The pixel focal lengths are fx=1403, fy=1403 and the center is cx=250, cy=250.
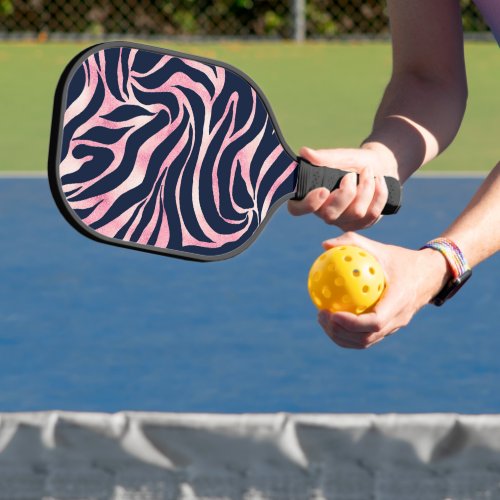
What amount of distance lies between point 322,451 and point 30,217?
13.9 feet

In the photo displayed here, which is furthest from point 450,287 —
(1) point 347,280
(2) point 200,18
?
(2) point 200,18

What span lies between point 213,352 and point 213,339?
145 millimetres

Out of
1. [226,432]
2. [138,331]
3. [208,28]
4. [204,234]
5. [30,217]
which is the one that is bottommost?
[208,28]

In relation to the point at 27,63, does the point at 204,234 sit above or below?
above

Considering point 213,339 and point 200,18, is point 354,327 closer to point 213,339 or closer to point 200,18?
point 213,339

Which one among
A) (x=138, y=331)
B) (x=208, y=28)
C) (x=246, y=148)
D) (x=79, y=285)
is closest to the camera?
(x=246, y=148)

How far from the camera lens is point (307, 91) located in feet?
32.9

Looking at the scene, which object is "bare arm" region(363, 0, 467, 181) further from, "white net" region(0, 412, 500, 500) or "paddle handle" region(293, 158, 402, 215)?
"white net" region(0, 412, 500, 500)

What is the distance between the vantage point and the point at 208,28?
521 inches

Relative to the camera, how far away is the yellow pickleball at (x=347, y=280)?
2107 millimetres

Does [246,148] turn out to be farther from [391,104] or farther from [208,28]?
[208,28]

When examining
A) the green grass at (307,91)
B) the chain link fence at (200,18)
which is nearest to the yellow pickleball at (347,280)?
the green grass at (307,91)

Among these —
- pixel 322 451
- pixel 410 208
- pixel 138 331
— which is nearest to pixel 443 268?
pixel 322 451

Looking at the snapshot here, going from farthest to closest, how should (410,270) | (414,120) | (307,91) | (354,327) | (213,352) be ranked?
1. (307,91)
2. (213,352)
3. (414,120)
4. (410,270)
5. (354,327)
